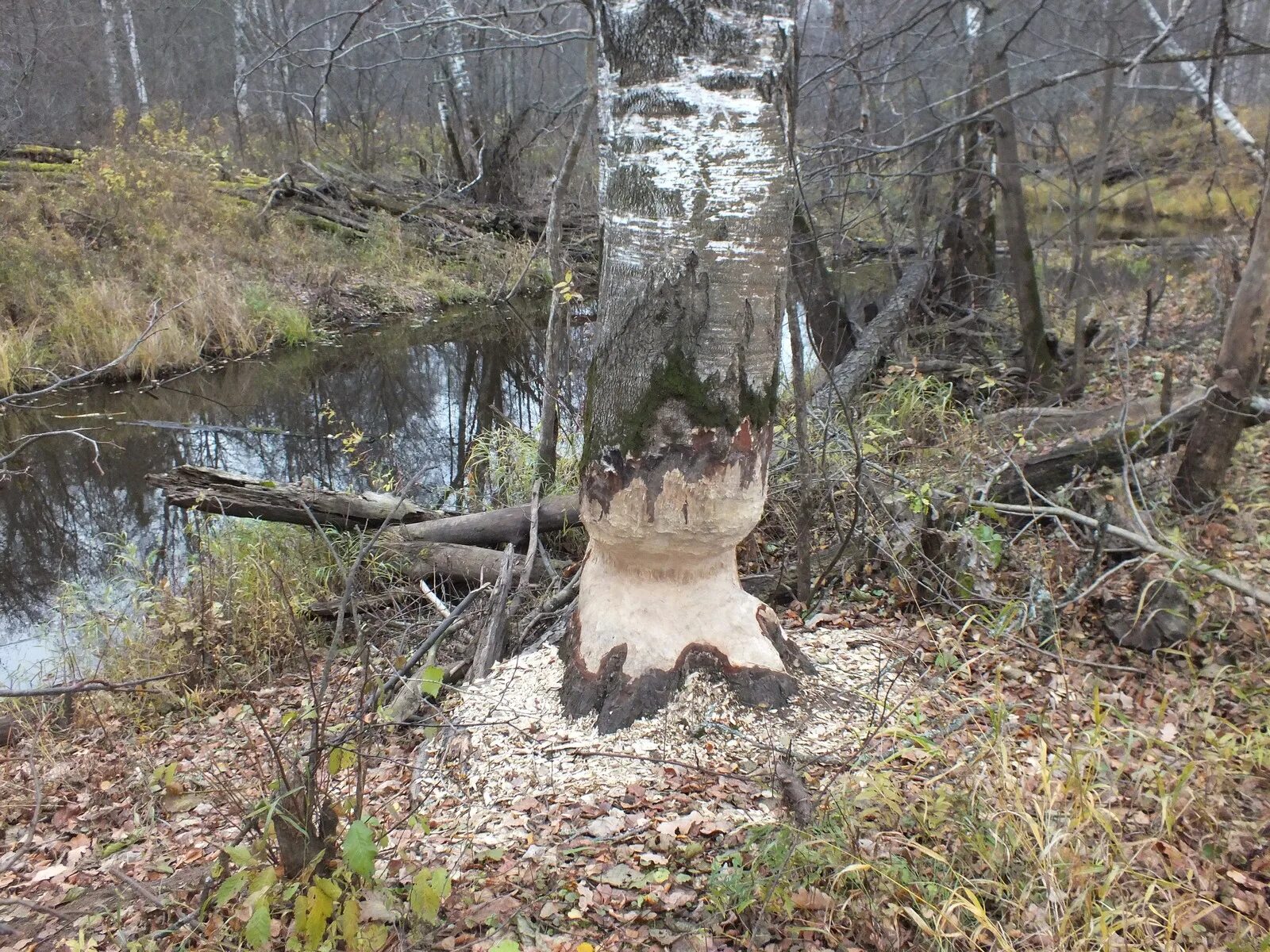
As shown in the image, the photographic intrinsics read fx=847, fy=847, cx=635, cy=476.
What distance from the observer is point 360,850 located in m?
1.85

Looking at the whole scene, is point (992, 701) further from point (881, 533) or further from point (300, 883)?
point (300, 883)

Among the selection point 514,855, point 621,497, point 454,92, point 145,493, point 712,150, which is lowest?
point 145,493

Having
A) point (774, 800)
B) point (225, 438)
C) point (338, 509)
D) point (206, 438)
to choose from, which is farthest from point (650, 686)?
point (206, 438)

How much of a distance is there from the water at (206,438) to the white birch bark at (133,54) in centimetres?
1204

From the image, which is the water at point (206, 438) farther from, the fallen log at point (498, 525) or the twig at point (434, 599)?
the twig at point (434, 599)

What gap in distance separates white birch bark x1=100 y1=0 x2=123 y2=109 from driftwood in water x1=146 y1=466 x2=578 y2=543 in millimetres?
17264

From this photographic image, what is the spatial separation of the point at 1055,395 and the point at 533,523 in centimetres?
517

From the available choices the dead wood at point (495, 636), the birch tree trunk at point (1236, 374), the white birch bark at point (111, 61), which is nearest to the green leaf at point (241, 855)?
the dead wood at point (495, 636)

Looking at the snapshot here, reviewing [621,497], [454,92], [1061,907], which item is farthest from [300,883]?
[454,92]

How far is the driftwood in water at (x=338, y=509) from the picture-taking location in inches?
179

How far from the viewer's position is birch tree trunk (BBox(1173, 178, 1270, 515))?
416cm

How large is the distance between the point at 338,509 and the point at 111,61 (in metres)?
18.9

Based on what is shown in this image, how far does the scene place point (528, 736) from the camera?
2.90 m

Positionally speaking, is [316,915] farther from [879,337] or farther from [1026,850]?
[879,337]
